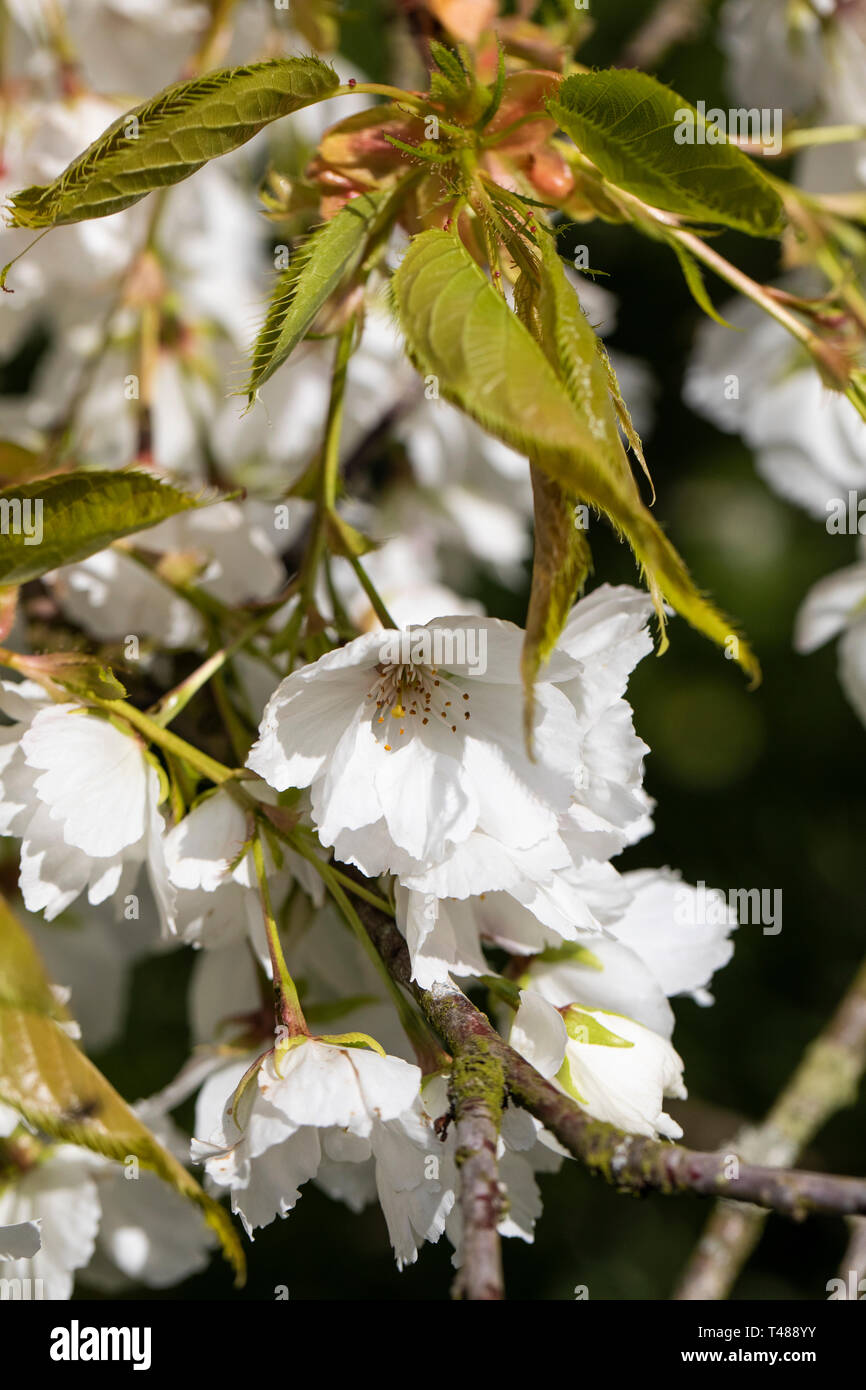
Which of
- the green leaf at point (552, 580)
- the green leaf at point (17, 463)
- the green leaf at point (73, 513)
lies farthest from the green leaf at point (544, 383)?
the green leaf at point (17, 463)

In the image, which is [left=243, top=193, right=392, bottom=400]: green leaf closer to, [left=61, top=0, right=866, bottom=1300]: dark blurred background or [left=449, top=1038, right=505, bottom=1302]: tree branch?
[left=449, top=1038, right=505, bottom=1302]: tree branch

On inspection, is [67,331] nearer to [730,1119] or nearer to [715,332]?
[715,332]

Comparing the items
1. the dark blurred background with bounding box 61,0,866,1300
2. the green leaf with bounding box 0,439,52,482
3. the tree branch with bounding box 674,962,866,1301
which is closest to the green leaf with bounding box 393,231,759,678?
the green leaf with bounding box 0,439,52,482

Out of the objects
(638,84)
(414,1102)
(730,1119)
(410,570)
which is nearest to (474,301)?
(638,84)

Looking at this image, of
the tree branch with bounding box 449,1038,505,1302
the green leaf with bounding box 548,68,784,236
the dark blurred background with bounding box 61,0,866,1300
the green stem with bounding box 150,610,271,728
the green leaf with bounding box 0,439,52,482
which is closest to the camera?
the tree branch with bounding box 449,1038,505,1302

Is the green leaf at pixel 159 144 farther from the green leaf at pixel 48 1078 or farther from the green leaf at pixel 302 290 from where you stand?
the green leaf at pixel 48 1078

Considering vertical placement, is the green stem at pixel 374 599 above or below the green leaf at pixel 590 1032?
above
